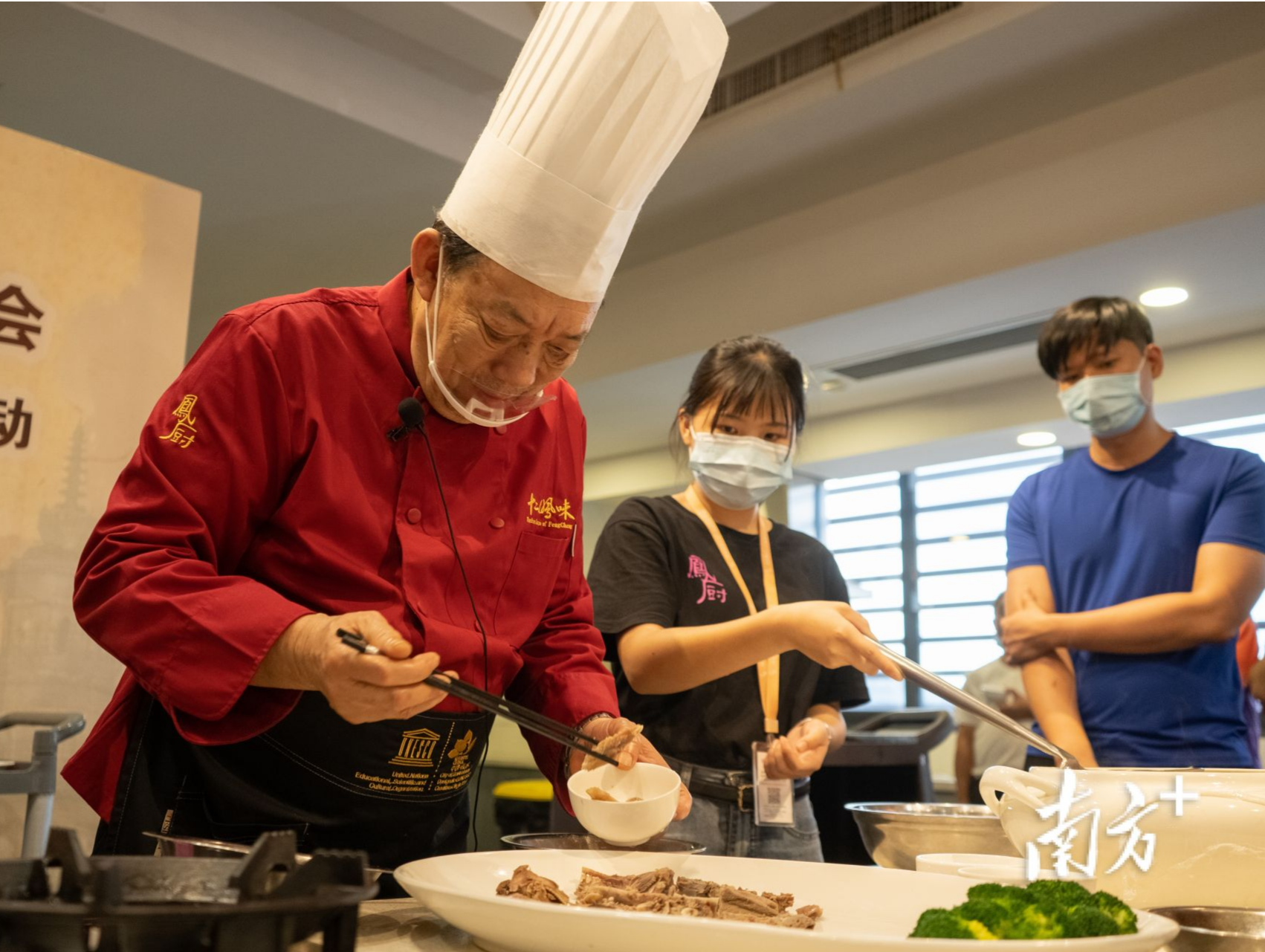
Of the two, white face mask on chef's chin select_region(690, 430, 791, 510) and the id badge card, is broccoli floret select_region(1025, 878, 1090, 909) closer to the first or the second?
the id badge card

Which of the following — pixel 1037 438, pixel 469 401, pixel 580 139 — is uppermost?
pixel 1037 438

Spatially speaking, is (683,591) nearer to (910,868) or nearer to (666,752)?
(666,752)

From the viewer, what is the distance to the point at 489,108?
4.60 m

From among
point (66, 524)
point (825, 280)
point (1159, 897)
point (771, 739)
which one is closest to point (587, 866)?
point (1159, 897)

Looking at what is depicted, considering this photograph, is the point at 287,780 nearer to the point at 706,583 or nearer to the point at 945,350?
the point at 706,583

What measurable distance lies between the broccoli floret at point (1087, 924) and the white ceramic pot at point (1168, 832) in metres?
0.28

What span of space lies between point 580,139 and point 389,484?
45cm

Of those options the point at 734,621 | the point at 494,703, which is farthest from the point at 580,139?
the point at 734,621

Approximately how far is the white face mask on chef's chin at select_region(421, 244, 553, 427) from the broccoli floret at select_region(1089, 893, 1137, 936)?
81 centimetres

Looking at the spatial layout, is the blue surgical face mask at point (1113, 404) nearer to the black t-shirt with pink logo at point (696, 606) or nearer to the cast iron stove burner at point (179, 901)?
the black t-shirt with pink logo at point (696, 606)

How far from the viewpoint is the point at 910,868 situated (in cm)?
130

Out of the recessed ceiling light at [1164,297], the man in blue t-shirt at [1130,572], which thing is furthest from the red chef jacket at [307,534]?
the recessed ceiling light at [1164,297]

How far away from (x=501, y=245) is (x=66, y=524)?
1982 millimetres

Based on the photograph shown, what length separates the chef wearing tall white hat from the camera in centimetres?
111
